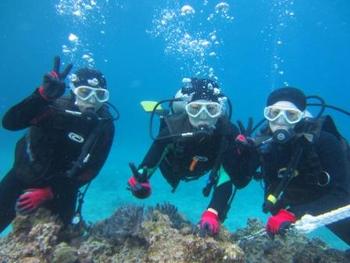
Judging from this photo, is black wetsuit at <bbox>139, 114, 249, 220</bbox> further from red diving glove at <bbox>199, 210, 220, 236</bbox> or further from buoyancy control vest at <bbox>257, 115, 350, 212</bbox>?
red diving glove at <bbox>199, 210, 220, 236</bbox>

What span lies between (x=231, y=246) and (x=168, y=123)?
2.62 metres

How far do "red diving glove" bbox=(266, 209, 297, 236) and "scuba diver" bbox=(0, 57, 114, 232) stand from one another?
2.92 metres

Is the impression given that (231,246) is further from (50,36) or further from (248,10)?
(50,36)

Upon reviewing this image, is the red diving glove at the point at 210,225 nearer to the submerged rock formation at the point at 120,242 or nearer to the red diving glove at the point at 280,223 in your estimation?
the submerged rock formation at the point at 120,242

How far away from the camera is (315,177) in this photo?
5.45 m

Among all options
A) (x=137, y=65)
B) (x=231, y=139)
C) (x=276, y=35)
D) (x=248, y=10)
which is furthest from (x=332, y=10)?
(x=137, y=65)

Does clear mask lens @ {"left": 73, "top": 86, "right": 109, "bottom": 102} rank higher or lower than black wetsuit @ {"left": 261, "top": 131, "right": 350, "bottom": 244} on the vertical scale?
higher

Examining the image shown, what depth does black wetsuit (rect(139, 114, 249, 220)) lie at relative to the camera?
6.08 meters

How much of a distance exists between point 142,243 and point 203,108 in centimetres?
230

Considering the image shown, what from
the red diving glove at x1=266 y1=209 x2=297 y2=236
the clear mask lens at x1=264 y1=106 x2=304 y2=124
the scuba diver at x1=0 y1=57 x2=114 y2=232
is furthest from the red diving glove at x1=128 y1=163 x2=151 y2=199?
the clear mask lens at x1=264 y1=106 x2=304 y2=124

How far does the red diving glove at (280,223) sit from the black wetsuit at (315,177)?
1.68 ft

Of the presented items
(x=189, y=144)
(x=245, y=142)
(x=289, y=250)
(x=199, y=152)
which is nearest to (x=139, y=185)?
(x=189, y=144)

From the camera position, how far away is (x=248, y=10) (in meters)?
57.6

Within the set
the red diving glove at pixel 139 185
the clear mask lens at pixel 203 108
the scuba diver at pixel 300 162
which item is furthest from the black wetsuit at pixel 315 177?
the red diving glove at pixel 139 185
